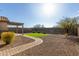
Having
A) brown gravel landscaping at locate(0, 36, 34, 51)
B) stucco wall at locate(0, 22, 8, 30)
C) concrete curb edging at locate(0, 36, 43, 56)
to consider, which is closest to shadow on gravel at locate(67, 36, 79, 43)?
concrete curb edging at locate(0, 36, 43, 56)

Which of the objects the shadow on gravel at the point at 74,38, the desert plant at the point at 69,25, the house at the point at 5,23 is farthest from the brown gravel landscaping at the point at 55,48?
the house at the point at 5,23

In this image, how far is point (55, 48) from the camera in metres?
6.62

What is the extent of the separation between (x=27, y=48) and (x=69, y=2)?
5.15ft

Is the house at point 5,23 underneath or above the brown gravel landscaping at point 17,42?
above

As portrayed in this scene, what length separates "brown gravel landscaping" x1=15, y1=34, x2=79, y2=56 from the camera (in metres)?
6.53

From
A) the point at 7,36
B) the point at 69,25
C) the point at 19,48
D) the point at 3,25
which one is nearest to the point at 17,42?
the point at 19,48

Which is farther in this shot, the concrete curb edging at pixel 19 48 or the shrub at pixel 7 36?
the shrub at pixel 7 36

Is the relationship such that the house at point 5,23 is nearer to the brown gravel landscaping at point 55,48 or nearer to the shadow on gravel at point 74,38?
the brown gravel landscaping at point 55,48

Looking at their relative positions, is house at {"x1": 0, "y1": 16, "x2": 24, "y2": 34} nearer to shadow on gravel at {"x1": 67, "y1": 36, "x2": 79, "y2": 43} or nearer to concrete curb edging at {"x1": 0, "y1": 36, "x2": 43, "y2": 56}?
concrete curb edging at {"x1": 0, "y1": 36, "x2": 43, "y2": 56}

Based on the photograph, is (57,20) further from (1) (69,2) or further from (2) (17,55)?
(2) (17,55)

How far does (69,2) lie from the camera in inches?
257

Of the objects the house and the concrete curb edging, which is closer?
the concrete curb edging

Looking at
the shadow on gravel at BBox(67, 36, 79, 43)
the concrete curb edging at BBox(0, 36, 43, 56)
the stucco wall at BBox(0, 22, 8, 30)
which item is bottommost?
the concrete curb edging at BBox(0, 36, 43, 56)

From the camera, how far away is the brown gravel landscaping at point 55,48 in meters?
6.53
